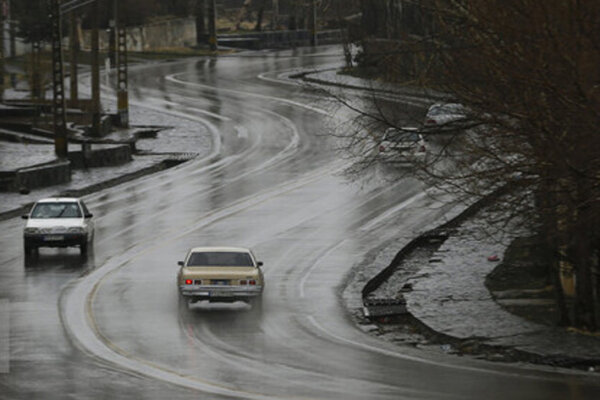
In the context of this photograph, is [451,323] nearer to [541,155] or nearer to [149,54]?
[541,155]

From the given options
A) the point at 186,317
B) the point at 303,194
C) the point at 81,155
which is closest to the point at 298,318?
the point at 186,317

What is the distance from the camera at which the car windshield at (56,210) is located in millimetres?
37781

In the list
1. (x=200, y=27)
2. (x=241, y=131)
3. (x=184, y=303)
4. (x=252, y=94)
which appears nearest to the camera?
(x=184, y=303)

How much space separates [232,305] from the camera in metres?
30.5

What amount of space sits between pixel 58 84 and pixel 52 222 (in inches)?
793

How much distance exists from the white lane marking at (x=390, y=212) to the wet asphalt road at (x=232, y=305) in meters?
0.15

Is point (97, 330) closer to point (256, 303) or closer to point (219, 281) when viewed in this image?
point (219, 281)

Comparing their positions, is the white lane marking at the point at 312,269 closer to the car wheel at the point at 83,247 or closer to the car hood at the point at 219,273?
the car hood at the point at 219,273

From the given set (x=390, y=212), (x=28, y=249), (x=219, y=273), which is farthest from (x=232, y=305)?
(x=390, y=212)

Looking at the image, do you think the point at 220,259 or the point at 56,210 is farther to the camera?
the point at 56,210

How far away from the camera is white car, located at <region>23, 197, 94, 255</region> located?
120ft

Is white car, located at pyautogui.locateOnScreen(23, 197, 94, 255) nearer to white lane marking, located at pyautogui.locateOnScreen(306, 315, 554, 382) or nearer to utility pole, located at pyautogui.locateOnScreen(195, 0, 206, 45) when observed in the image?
white lane marking, located at pyautogui.locateOnScreen(306, 315, 554, 382)

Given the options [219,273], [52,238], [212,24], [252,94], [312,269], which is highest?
[212,24]

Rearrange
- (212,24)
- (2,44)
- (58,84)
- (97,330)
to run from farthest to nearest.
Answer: (212,24) < (2,44) < (58,84) < (97,330)
